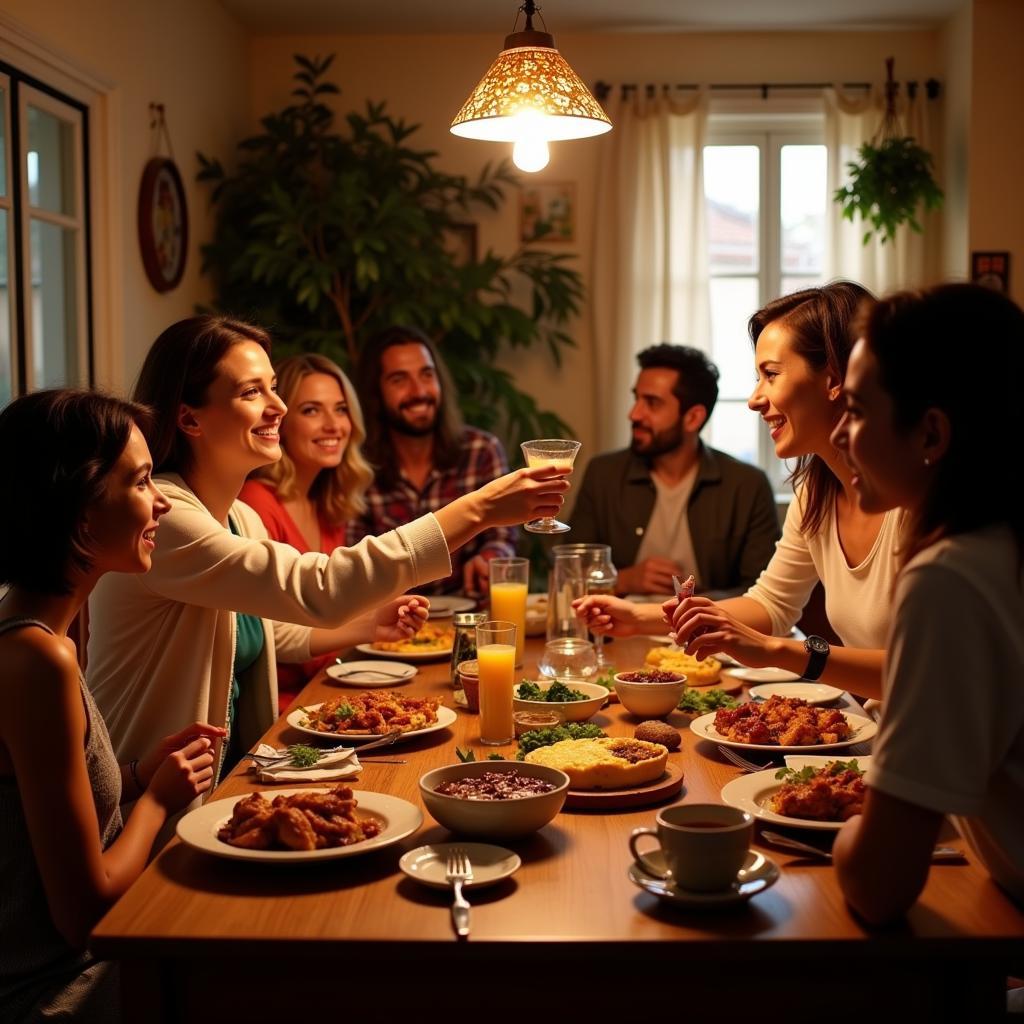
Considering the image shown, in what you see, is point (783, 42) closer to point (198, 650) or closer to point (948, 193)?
point (948, 193)

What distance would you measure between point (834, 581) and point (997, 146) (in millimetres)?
3676

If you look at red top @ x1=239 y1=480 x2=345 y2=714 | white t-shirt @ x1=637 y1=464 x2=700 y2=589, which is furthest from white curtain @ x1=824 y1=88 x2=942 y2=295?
red top @ x1=239 y1=480 x2=345 y2=714

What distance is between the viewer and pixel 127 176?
4.29m

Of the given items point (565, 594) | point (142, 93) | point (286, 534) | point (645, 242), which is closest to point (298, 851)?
point (565, 594)

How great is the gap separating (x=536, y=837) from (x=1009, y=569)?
0.66 m

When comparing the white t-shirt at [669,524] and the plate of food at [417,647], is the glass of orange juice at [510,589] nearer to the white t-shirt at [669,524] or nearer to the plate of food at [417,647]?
the plate of food at [417,647]

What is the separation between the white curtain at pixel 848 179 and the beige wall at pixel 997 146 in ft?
1.15

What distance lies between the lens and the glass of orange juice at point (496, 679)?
6.32ft

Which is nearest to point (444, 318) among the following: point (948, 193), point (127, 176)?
point (127, 176)

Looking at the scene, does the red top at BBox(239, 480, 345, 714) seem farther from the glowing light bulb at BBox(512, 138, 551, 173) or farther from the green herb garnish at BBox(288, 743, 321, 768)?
the glowing light bulb at BBox(512, 138, 551, 173)

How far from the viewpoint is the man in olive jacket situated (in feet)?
13.2

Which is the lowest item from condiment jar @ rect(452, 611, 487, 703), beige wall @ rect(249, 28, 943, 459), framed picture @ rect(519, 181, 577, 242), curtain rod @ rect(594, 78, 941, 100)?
condiment jar @ rect(452, 611, 487, 703)

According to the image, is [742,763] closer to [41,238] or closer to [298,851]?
[298,851]

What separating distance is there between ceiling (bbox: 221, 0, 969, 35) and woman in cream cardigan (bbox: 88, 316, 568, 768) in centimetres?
332
